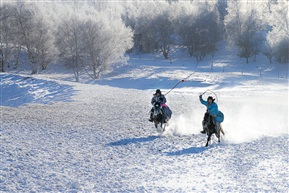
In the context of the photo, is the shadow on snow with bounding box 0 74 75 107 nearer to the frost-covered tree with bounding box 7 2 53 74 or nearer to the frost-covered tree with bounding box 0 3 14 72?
the frost-covered tree with bounding box 0 3 14 72

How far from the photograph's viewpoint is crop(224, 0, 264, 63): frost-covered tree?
66312mm

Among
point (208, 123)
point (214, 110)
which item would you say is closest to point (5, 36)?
point (208, 123)

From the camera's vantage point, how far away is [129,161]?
38.8 ft

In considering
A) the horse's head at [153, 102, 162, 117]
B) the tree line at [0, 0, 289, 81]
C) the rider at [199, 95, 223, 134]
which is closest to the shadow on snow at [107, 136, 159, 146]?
the horse's head at [153, 102, 162, 117]

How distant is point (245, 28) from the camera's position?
222 feet

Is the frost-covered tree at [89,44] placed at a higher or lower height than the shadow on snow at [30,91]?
higher

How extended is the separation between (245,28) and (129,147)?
60.4 metres

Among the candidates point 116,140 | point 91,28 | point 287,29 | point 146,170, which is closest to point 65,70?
point 91,28

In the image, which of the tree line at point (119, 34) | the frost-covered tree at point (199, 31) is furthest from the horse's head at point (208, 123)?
the frost-covered tree at point (199, 31)

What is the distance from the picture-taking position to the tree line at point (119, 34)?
54.2 meters

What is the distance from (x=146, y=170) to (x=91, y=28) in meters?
46.2

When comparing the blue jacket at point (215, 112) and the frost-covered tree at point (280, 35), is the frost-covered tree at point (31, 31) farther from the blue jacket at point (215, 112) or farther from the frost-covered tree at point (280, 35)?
the blue jacket at point (215, 112)

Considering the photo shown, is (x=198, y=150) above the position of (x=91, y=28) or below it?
below

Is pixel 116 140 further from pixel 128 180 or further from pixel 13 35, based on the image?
pixel 13 35
